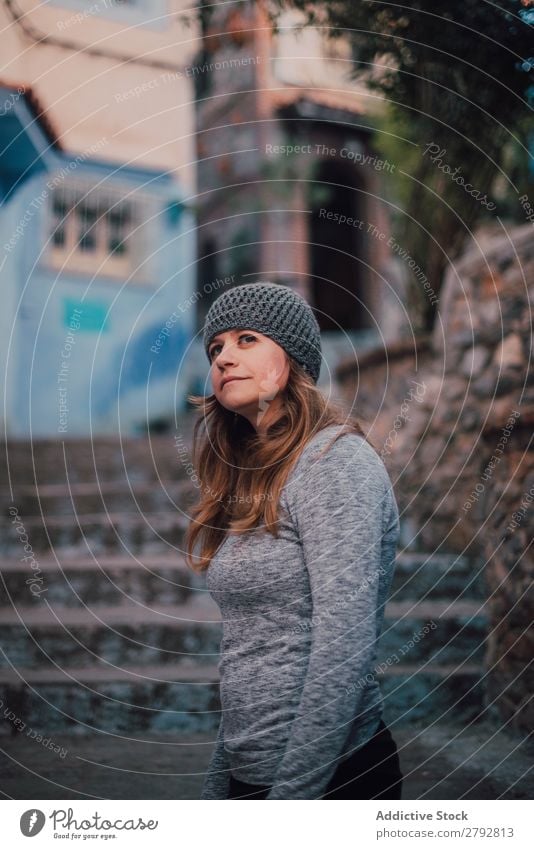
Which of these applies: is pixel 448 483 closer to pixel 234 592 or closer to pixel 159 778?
pixel 159 778

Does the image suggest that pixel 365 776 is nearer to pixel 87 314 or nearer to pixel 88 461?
pixel 88 461

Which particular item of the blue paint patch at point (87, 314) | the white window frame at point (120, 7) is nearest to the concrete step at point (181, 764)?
the white window frame at point (120, 7)

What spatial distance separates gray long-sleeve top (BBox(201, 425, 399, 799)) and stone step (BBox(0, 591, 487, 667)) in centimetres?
151

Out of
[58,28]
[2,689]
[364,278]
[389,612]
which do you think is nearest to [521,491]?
[389,612]

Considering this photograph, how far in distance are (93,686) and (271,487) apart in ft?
5.24

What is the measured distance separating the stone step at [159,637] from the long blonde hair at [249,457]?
1417 millimetres

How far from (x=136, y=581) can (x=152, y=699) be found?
2.36ft

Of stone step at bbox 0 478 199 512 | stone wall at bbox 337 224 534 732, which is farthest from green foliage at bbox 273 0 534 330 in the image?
stone step at bbox 0 478 199 512

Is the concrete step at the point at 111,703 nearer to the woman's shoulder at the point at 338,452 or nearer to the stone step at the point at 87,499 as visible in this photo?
the stone step at the point at 87,499

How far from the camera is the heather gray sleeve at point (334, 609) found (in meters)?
1.00

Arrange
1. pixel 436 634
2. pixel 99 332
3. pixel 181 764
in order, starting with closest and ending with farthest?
1. pixel 181 764
2. pixel 436 634
3. pixel 99 332

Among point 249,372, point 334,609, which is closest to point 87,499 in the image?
point 249,372

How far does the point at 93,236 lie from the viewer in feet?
24.0

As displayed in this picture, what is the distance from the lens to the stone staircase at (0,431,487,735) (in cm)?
245
